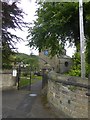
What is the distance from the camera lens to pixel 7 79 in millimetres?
19109

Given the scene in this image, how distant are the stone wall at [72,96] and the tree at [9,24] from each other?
9712 millimetres

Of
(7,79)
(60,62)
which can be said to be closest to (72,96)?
(7,79)

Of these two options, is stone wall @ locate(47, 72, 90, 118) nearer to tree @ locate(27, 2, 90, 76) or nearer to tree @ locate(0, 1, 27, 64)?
tree @ locate(27, 2, 90, 76)

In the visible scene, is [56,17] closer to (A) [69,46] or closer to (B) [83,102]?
(A) [69,46]

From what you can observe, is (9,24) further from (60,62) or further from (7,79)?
(60,62)

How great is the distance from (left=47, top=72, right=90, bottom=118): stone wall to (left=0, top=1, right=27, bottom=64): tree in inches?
382

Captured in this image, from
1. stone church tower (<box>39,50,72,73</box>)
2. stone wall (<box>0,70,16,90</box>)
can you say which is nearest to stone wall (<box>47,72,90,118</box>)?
stone church tower (<box>39,50,72,73</box>)

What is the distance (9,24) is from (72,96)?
12491 millimetres

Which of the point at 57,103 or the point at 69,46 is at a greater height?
the point at 69,46

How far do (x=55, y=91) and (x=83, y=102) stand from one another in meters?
3.15

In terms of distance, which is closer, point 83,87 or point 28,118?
point 83,87

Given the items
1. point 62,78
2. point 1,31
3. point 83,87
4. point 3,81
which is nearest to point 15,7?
point 1,31

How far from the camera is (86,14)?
10.4 metres

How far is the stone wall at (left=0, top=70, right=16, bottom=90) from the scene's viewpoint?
1892 centimetres
